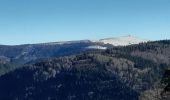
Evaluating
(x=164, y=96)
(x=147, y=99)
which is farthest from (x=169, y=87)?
(x=147, y=99)

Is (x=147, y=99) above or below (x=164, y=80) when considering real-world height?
below

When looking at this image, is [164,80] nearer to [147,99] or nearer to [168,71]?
[168,71]

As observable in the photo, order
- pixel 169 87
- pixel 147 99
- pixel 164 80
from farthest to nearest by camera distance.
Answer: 1. pixel 147 99
2. pixel 164 80
3. pixel 169 87

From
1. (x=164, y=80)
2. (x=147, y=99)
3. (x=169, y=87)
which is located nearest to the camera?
(x=169, y=87)

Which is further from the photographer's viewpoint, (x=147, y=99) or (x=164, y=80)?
(x=147, y=99)

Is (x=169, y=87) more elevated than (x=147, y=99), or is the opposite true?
(x=169, y=87)

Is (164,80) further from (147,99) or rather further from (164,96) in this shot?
(147,99)

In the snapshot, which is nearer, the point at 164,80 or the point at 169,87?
the point at 169,87

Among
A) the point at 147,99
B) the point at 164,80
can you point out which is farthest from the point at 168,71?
the point at 147,99
